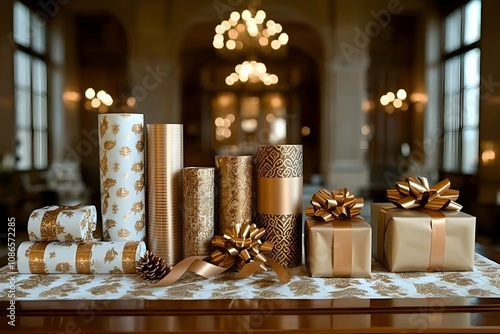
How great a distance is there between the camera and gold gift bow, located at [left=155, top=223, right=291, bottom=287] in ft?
2.07

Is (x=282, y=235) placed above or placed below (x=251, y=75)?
below

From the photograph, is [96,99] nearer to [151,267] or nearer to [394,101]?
[394,101]

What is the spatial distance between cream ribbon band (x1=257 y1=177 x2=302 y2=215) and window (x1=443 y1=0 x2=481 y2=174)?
3300 millimetres

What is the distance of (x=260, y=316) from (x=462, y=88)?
13.1 ft

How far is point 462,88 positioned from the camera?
3.91m

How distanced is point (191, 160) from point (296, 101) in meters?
1.22

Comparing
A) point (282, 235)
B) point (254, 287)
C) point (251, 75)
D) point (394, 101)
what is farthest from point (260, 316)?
point (394, 101)

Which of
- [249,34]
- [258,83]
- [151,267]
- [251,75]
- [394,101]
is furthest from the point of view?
[394,101]

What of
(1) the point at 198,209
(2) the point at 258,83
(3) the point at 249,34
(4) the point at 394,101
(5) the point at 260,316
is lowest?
(5) the point at 260,316

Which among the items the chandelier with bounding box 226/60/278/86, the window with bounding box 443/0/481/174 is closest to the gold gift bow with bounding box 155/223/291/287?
the window with bounding box 443/0/481/174

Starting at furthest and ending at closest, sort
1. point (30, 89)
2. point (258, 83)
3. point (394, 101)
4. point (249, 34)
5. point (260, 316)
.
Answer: point (394, 101) < point (258, 83) < point (30, 89) < point (249, 34) < point (260, 316)

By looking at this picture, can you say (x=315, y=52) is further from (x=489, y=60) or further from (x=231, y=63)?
(x=489, y=60)

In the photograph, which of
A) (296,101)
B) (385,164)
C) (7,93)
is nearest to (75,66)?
(7,93)

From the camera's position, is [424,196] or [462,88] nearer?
[424,196]
